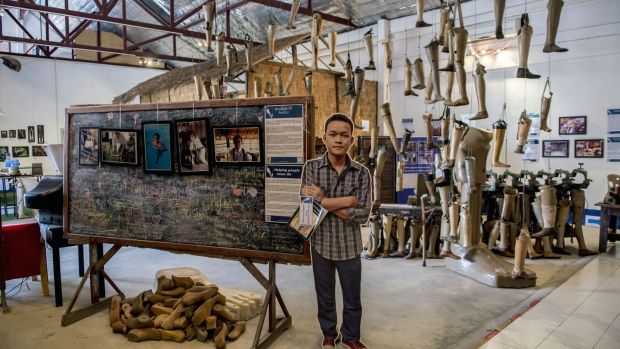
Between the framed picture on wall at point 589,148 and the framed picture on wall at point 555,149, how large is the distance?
0.19m

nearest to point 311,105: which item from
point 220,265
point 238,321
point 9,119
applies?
point 238,321

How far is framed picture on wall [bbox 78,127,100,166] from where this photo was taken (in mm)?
3684

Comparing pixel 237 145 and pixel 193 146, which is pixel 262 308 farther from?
pixel 193 146

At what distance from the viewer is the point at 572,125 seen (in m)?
7.92

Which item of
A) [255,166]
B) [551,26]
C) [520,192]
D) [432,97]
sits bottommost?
[520,192]

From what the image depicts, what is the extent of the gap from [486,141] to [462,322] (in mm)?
2218

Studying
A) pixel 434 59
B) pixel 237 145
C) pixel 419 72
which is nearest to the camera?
pixel 237 145

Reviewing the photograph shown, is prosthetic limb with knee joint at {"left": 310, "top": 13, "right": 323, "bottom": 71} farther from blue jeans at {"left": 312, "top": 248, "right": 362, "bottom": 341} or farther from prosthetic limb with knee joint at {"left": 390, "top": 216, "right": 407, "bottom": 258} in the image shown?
blue jeans at {"left": 312, "top": 248, "right": 362, "bottom": 341}

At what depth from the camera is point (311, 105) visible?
2920mm

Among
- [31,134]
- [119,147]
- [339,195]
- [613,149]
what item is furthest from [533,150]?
[31,134]

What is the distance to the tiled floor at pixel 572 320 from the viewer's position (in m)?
3.16

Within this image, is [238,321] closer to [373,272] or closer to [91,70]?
[373,272]

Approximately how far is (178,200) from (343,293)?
57.7 inches

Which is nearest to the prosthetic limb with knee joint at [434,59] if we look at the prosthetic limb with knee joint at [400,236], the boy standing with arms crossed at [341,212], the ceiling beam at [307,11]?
the boy standing with arms crossed at [341,212]
